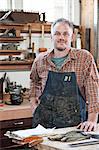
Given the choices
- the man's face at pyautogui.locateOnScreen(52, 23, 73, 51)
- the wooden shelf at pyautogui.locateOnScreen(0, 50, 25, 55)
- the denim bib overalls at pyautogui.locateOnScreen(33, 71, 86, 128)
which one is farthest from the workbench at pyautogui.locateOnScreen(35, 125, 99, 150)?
the wooden shelf at pyautogui.locateOnScreen(0, 50, 25, 55)

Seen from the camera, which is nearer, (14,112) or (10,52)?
(14,112)

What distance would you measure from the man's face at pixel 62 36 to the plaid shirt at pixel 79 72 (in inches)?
4.3

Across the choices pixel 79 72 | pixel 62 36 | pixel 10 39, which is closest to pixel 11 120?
pixel 10 39

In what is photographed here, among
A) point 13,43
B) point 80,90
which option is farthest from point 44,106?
point 13,43

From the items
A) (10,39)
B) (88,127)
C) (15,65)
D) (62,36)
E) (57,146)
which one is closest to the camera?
(57,146)

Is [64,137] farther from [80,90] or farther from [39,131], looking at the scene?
[80,90]

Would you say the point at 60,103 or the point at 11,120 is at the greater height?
the point at 60,103

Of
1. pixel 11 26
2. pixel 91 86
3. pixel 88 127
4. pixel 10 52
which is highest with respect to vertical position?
pixel 11 26

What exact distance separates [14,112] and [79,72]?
3.37 feet

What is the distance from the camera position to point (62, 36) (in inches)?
104

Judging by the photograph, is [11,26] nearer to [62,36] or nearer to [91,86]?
[62,36]

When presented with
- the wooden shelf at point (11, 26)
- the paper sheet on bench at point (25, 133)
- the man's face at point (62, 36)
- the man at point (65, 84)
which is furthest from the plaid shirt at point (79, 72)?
the wooden shelf at point (11, 26)

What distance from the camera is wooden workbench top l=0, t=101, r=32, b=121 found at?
3.43 m

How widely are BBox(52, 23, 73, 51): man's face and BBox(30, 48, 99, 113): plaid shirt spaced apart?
11 cm
